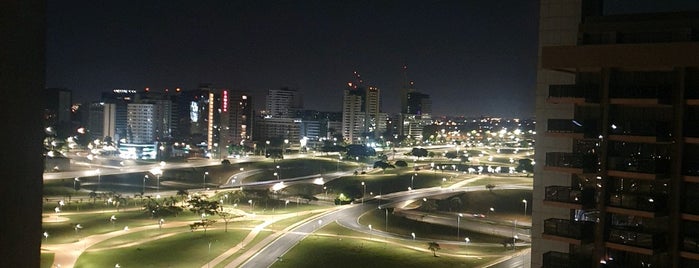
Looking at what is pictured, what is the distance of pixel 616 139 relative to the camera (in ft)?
12.1

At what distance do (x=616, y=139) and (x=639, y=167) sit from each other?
0.71 ft

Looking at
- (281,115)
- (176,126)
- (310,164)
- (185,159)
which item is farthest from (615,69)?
(281,115)

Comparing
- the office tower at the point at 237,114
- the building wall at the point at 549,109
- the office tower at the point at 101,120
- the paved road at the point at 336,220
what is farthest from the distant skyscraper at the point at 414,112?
the building wall at the point at 549,109

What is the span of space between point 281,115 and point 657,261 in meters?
53.2

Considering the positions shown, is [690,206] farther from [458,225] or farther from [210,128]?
[210,128]

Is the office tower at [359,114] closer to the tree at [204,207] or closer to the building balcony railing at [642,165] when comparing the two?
the tree at [204,207]

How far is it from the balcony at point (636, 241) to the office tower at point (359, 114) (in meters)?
42.3

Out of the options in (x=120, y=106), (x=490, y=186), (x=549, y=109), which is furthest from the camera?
(x=120, y=106)

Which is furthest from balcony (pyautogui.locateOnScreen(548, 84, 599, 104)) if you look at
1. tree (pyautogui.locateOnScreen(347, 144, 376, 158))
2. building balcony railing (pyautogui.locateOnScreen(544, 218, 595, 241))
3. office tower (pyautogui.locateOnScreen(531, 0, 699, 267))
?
tree (pyautogui.locateOnScreen(347, 144, 376, 158))

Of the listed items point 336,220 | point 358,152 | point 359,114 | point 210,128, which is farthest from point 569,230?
point 359,114

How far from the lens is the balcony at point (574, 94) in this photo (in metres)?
3.77

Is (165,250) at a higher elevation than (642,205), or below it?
below

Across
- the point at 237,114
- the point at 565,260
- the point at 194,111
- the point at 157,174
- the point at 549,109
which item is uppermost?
the point at 194,111

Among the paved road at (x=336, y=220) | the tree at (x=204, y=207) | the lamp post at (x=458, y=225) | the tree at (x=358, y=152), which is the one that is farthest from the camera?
the tree at (x=358, y=152)
